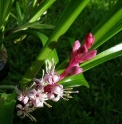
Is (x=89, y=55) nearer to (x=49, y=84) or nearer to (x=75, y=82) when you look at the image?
(x=49, y=84)

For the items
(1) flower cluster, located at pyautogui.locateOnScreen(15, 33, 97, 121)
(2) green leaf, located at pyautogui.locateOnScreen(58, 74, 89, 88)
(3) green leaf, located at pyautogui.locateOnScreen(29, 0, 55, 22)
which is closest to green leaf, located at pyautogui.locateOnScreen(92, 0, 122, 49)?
(1) flower cluster, located at pyautogui.locateOnScreen(15, 33, 97, 121)

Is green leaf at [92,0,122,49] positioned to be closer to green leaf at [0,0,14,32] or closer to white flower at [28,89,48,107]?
white flower at [28,89,48,107]

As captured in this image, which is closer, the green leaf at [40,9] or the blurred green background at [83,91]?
the green leaf at [40,9]

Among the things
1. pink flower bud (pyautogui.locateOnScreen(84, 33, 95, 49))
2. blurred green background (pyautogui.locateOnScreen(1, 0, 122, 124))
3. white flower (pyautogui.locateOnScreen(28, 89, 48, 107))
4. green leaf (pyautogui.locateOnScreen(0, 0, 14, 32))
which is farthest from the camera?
blurred green background (pyautogui.locateOnScreen(1, 0, 122, 124))

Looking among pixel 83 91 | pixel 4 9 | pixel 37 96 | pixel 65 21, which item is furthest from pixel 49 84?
pixel 83 91

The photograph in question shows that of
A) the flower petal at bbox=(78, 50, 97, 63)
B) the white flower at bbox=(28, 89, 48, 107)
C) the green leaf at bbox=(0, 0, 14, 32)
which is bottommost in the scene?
the white flower at bbox=(28, 89, 48, 107)

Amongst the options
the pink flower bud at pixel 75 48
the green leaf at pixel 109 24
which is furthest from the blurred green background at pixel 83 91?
the pink flower bud at pixel 75 48

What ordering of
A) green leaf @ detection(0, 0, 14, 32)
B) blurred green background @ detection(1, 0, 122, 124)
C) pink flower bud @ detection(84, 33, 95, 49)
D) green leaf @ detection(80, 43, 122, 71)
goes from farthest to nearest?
blurred green background @ detection(1, 0, 122, 124), green leaf @ detection(0, 0, 14, 32), green leaf @ detection(80, 43, 122, 71), pink flower bud @ detection(84, 33, 95, 49)

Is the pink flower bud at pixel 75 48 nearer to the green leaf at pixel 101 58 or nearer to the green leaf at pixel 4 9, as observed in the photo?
the green leaf at pixel 101 58

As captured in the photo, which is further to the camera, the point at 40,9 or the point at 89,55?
the point at 40,9

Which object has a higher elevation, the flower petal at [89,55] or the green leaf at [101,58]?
the green leaf at [101,58]

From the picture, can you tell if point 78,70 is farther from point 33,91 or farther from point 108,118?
point 108,118
